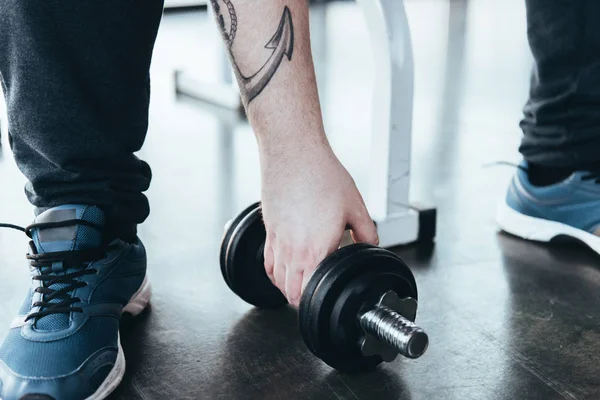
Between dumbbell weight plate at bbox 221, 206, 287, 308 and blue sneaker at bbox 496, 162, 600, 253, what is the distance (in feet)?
1.64

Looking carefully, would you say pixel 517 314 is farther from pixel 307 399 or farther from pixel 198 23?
pixel 198 23

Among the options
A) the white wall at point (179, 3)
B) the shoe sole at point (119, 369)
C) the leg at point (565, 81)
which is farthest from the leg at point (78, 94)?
the white wall at point (179, 3)

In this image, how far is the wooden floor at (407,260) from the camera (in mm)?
863

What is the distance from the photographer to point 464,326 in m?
0.99

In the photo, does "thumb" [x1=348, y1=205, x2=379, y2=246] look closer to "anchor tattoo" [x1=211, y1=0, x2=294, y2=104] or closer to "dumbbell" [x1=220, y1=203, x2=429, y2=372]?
"dumbbell" [x1=220, y1=203, x2=429, y2=372]

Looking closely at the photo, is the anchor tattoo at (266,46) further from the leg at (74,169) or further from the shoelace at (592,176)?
the shoelace at (592,176)

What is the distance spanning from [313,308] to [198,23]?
3088 millimetres

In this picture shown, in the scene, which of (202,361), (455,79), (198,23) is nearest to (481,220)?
(202,361)

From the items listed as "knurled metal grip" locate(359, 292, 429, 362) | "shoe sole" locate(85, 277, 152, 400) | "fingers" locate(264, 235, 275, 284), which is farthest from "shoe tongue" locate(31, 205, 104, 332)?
"knurled metal grip" locate(359, 292, 429, 362)

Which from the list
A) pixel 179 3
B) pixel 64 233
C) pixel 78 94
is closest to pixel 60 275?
pixel 64 233

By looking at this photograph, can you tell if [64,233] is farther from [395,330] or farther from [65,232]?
[395,330]

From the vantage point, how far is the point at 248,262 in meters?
0.98

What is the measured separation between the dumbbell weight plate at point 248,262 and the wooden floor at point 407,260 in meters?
0.04

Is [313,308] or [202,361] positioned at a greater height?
[313,308]
